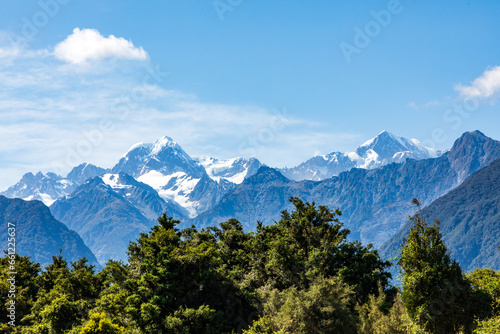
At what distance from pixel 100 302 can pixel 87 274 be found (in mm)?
15577

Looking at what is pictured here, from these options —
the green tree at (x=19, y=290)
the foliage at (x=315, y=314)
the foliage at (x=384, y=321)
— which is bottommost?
the foliage at (x=384, y=321)

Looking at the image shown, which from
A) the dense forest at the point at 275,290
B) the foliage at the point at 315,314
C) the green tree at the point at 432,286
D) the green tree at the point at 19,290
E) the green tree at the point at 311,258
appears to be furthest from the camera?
the green tree at the point at 19,290

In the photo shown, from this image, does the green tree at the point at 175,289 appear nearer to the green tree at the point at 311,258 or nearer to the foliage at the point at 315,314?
the green tree at the point at 311,258

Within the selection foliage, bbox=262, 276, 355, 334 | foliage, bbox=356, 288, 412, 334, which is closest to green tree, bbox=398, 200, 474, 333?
foliage, bbox=356, 288, 412, 334

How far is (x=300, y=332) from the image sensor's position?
37.7 meters

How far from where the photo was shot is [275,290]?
4503 centimetres

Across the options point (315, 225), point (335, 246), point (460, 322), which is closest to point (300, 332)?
point (460, 322)

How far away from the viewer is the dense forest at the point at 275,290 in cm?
3481

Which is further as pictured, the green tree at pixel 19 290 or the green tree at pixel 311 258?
the green tree at pixel 19 290

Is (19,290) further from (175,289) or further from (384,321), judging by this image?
(384,321)

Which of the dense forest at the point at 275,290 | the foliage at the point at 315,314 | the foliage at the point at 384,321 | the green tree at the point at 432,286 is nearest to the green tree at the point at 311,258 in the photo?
the dense forest at the point at 275,290

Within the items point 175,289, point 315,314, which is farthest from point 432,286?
point 175,289

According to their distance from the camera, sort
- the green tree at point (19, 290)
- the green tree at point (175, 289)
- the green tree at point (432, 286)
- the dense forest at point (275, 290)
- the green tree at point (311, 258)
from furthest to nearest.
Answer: the green tree at point (19, 290), the green tree at point (311, 258), the green tree at point (175, 289), the dense forest at point (275, 290), the green tree at point (432, 286)

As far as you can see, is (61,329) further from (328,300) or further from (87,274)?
(328,300)
